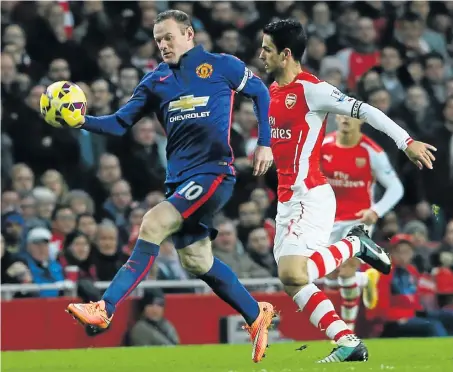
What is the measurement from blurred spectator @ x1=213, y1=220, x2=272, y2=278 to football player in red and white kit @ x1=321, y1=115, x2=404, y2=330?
71.1 inches

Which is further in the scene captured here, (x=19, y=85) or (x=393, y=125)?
(x=19, y=85)

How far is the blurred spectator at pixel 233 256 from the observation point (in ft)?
→ 47.1

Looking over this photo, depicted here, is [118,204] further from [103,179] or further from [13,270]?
[13,270]

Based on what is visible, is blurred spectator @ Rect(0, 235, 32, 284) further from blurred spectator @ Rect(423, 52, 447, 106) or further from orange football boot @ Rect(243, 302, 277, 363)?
blurred spectator @ Rect(423, 52, 447, 106)

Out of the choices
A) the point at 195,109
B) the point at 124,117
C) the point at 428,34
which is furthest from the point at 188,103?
the point at 428,34

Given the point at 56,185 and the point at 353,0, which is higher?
the point at 353,0

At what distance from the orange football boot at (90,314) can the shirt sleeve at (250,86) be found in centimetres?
179

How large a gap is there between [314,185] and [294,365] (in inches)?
54.8

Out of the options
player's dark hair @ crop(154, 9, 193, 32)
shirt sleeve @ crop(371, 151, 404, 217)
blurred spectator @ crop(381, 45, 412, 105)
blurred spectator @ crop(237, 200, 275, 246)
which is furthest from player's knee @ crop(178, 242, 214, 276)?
blurred spectator @ crop(381, 45, 412, 105)

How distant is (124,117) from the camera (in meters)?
9.32

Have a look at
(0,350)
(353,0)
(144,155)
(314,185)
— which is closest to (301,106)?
(314,185)

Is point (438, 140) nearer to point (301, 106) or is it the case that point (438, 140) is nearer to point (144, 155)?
point (144, 155)

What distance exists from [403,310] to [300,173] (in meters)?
4.94

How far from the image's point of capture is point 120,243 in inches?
563
